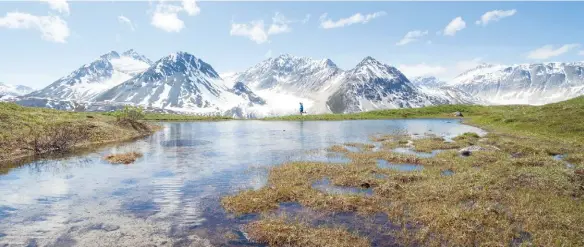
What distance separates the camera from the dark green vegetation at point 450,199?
58.5 ft

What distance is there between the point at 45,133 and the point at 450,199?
52.0m

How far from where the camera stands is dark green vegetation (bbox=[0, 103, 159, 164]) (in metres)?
43.9

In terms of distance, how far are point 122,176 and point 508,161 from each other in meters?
36.2

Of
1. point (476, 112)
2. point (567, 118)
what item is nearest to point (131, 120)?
point (567, 118)

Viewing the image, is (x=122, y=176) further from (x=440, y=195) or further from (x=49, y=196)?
(x=440, y=195)

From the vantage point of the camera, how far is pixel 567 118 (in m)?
61.2

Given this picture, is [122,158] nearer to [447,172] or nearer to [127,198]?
[127,198]

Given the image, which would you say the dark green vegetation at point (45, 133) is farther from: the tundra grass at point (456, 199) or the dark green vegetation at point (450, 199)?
the dark green vegetation at point (450, 199)

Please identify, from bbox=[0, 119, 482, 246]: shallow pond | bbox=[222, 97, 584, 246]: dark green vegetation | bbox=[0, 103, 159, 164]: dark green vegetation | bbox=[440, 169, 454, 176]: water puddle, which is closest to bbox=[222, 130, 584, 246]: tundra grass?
bbox=[222, 97, 584, 246]: dark green vegetation

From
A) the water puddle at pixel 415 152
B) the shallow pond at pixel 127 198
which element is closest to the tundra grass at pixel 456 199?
the shallow pond at pixel 127 198

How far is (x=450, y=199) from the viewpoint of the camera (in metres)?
23.3

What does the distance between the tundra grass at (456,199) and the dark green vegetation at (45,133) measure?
3230 centimetres

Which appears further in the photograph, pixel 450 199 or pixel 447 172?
pixel 447 172

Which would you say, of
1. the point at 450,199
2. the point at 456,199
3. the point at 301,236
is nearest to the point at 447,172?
the point at 456,199
